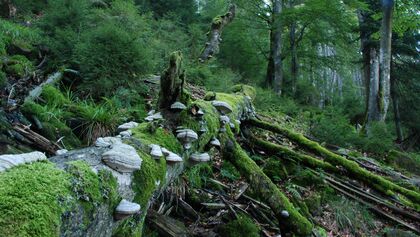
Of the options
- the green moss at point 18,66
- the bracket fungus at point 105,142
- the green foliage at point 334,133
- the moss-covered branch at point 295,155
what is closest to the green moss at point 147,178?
the bracket fungus at point 105,142

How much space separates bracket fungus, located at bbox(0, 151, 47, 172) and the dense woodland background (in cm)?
237

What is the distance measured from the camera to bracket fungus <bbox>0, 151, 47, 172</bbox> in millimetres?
1686

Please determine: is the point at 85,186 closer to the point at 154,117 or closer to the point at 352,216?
the point at 154,117

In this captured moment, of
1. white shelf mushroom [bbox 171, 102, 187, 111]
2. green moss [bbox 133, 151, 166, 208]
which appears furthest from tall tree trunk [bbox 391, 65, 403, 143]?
green moss [bbox 133, 151, 166, 208]

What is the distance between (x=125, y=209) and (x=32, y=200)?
625 millimetres

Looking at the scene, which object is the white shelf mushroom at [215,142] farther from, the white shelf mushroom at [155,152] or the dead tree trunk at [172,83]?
the white shelf mushroom at [155,152]

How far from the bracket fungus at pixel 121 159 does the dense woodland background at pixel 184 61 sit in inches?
90.6

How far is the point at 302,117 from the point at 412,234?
29.6ft

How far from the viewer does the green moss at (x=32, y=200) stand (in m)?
1.43

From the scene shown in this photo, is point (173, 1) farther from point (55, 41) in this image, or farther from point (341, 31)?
point (55, 41)

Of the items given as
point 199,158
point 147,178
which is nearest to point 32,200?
point 147,178

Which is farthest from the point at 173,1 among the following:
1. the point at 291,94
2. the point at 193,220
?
the point at 193,220

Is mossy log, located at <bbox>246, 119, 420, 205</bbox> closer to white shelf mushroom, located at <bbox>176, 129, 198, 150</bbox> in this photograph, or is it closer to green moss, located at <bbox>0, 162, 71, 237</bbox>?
white shelf mushroom, located at <bbox>176, 129, 198, 150</bbox>

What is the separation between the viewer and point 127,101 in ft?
21.6
